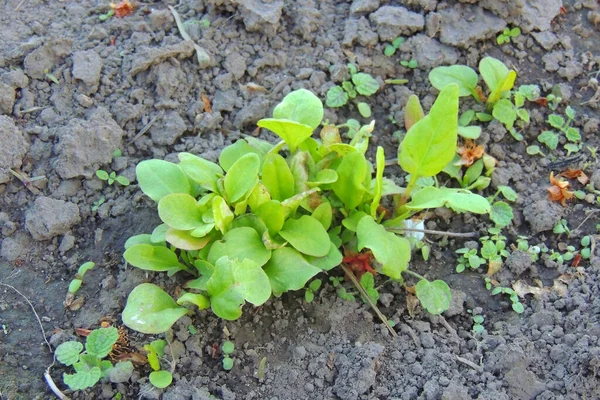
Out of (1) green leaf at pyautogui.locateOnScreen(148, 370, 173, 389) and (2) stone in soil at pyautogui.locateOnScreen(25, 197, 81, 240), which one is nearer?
(1) green leaf at pyautogui.locateOnScreen(148, 370, 173, 389)

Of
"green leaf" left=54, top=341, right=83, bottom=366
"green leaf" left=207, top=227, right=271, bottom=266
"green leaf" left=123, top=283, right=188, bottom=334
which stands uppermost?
"green leaf" left=207, top=227, right=271, bottom=266

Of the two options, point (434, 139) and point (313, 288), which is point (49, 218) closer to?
point (313, 288)

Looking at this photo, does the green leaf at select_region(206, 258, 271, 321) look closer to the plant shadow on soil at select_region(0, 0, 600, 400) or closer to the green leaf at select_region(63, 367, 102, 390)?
the plant shadow on soil at select_region(0, 0, 600, 400)

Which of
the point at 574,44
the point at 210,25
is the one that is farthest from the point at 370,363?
the point at 574,44

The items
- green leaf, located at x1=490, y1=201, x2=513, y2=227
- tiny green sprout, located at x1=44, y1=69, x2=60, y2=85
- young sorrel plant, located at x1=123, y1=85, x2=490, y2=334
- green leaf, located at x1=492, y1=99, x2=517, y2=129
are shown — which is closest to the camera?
young sorrel plant, located at x1=123, y1=85, x2=490, y2=334

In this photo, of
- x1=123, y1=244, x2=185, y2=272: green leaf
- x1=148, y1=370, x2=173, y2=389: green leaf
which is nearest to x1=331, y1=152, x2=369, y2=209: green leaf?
x1=123, y1=244, x2=185, y2=272: green leaf

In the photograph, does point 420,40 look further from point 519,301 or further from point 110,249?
point 110,249

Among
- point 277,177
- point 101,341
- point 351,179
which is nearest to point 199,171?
point 277,177
